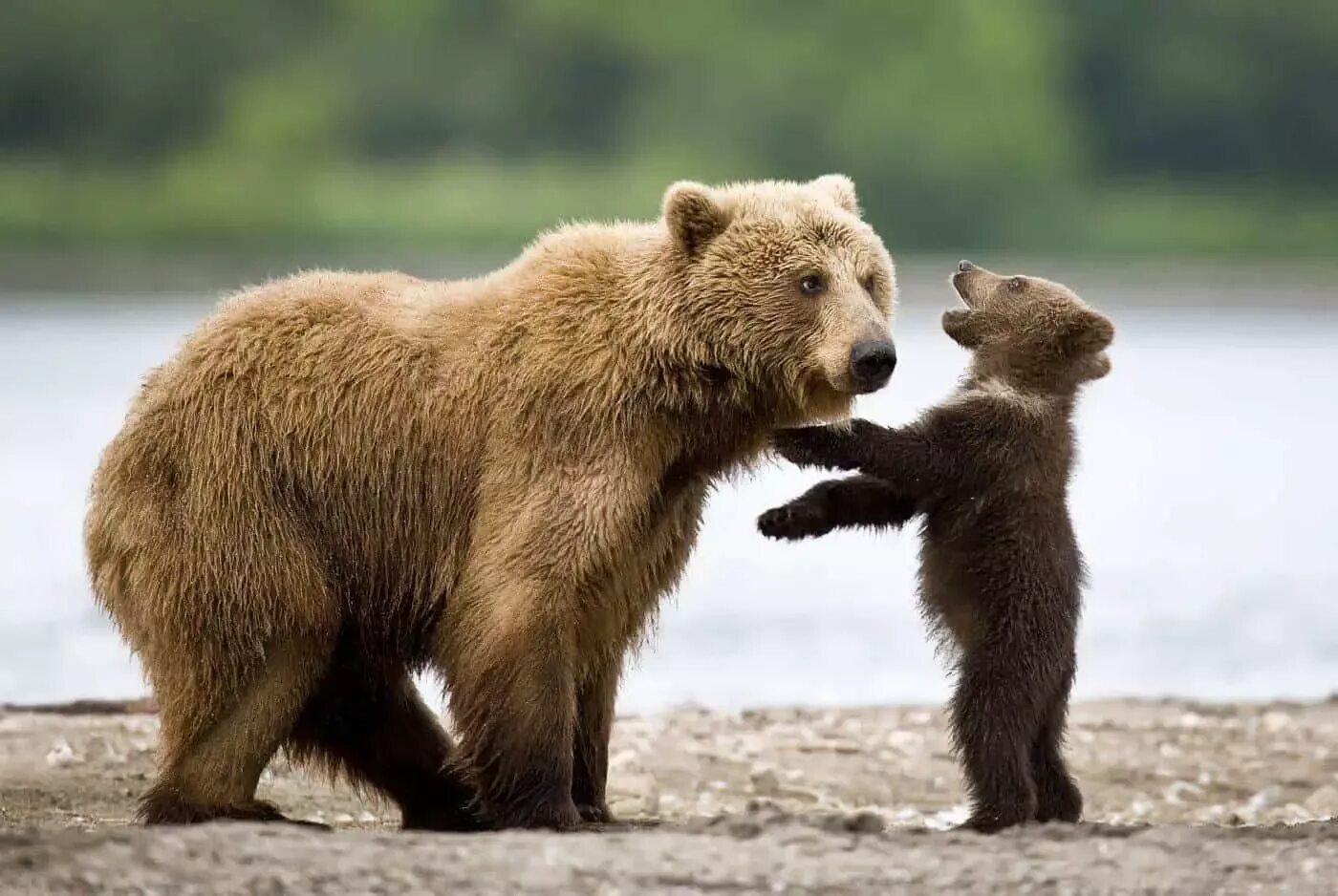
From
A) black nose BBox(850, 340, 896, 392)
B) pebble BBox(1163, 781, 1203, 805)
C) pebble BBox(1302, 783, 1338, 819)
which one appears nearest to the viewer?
black nose BBox(850, 340, 896, 392)

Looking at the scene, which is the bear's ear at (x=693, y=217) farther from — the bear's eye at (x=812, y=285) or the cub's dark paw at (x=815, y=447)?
the cub's dark paw at (x=815, y=447)

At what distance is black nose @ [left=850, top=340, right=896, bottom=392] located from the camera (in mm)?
6570

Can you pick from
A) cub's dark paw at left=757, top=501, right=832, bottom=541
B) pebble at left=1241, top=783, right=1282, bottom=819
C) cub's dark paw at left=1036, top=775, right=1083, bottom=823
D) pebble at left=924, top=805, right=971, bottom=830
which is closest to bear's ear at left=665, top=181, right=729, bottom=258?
cub's dark paw at left=757, top=501, right=832, bottom=541

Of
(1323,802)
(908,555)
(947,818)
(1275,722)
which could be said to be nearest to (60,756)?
(947,818)

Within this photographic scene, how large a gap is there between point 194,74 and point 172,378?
94.1 feet

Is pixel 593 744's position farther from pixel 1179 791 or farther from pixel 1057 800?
pixel 1179 791

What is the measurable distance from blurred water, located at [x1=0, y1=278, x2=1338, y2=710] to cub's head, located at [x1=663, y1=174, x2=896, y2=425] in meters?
0.78

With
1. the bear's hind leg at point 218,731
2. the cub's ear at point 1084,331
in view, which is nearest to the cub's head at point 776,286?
the cub's ear at point 1084,331

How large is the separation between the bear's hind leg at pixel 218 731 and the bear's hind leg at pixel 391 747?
0.38 metres

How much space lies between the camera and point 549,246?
23.9 ft

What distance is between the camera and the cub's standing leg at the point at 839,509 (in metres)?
7.05

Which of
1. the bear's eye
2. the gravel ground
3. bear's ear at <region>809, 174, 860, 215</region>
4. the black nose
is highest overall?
bear's ear at <region>809, 174, 860, 215</region>

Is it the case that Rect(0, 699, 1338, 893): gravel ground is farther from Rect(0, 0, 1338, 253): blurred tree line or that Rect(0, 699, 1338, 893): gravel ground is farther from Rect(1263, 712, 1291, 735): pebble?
Rect(0, 0, 1338, 253): blurred tree line

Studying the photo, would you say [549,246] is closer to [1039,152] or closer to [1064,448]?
[1064,448]
